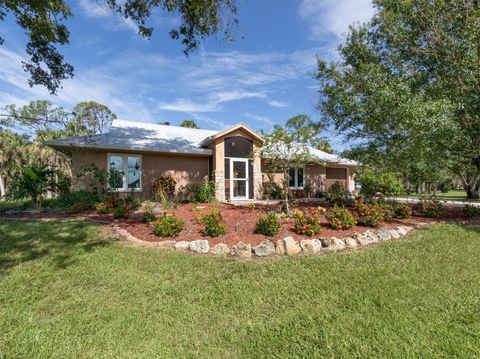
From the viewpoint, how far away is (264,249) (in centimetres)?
551

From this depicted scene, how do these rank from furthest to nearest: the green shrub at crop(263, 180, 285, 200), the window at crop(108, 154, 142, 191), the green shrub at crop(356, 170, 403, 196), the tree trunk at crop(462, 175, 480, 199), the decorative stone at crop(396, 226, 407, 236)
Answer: the tree trunk at crop(462, 175, 480, 199)
the green shrub at crop(356, 170, 403, 196)
the green shrub at crop(263, 180, 285, 200)
the window at crop(108, 154, 142, 191)
the decorative stone at crop(396, 226, 407, 236)

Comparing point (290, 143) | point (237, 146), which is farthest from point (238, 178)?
point (290, 143)

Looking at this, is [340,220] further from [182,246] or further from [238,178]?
[238,178]

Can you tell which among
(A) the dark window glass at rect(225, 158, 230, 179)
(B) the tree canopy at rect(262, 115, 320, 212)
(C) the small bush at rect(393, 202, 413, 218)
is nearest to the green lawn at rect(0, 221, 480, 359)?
(C) the small bush at rect(393, 202, 413, 218)

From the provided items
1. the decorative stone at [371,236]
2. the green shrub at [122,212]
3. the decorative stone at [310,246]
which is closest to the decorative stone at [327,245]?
the decorative stone at [310,246]

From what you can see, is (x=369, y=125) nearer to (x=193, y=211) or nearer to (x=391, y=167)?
(x=391, y=167)

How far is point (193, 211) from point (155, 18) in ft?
21.1

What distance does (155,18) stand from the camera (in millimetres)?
8125

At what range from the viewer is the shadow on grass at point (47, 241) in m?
5.09

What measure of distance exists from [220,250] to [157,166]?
9035 mm

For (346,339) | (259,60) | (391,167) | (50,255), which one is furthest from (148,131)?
(346,339)

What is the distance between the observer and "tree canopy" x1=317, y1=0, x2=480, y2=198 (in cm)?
780

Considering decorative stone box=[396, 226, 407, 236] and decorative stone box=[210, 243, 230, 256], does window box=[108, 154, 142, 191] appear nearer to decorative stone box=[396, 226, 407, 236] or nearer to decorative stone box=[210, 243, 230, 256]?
decorative stone box=[210, 243, 230, 256]

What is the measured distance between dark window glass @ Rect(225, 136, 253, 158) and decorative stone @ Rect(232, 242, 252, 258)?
29.0 ft
